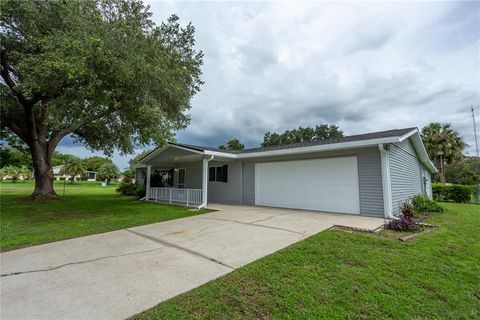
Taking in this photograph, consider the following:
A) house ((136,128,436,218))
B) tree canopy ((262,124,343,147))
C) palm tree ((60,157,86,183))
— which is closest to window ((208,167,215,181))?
house ((136,128,436,218))

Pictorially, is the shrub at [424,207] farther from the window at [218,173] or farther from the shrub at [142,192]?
the shrub at [142,192]

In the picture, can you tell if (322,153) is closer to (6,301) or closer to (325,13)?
(325,13)

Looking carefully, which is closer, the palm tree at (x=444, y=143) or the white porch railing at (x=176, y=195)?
the white porch railing at (x=176, y=195)

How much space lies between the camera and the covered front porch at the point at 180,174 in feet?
36.4

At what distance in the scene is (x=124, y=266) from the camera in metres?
3.68

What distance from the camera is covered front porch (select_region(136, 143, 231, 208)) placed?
1109cm

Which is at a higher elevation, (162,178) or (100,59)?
(100,59)

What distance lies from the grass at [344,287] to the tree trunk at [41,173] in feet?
53.0

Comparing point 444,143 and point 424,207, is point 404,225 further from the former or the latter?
point 444,143

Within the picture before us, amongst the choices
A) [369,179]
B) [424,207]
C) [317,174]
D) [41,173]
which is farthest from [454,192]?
[41,173]

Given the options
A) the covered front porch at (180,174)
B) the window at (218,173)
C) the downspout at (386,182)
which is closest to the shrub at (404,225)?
the downspout at (386,182)

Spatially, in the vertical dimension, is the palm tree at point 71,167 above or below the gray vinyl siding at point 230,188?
above

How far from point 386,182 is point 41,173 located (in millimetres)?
18416

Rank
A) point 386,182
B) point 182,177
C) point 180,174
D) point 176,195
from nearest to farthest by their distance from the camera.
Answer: point 386,182 < point 176,195 < point 182,177 < point 180,174
